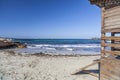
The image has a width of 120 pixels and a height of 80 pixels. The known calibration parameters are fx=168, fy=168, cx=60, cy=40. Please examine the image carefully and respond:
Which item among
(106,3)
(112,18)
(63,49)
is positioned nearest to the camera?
(112,18)

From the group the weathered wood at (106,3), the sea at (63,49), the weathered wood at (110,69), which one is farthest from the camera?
the sea at (63,49)

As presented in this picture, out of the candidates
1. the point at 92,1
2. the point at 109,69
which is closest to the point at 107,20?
the point at 92,1

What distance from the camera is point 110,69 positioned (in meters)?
7.64

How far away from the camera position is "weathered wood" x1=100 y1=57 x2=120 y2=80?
724 centimetres

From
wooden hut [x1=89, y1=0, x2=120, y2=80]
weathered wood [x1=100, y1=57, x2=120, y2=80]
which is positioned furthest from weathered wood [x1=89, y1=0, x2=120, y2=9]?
weathered wood [x1=100, y1=57, x2=120, y2=80]

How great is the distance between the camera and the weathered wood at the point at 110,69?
7241mm

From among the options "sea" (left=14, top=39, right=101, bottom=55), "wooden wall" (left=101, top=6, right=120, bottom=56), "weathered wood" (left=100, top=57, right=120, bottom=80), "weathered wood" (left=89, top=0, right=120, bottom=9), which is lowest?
"sea" (left=14, top=39, right=101, bottom=55)

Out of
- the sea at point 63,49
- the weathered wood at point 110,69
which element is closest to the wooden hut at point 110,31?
the weathered wood at point 110,69

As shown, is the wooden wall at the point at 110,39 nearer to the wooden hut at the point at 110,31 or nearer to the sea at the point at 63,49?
the wooden hut at the point at 110,31

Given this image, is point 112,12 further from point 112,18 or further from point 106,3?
point 106,3

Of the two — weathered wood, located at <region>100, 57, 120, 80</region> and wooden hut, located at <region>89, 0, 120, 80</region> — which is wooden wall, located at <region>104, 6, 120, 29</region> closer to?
wooden hut, located at <region>89, 0, 120, 80</region>

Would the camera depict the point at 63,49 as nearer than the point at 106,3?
No

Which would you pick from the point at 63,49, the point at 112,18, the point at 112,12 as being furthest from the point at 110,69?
the point at 63,49

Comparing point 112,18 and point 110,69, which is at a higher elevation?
point 112,18
